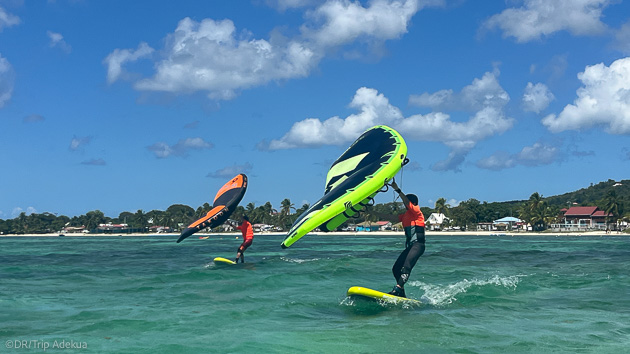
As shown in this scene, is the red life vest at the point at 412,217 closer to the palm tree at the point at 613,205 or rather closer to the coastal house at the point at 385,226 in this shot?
the palm tree at the point at 613,205

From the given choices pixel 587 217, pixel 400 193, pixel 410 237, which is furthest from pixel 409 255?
pixel 587 217

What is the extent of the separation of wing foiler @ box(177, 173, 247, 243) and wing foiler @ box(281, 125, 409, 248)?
8249 mm

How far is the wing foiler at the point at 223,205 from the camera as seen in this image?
19234 mm

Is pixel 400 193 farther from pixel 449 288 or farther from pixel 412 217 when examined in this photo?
pixel 449 288

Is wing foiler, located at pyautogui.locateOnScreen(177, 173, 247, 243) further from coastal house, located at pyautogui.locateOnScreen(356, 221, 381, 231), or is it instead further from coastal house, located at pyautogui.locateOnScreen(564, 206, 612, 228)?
coastal house, located at pyautogui.locateOnScreen(356, 221, 381, 231)

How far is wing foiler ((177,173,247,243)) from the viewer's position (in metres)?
19.2

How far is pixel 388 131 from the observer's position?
11.4 metres

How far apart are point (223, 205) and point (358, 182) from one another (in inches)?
452

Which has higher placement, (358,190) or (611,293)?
(358,190)

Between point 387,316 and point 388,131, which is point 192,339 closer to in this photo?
point 387,316

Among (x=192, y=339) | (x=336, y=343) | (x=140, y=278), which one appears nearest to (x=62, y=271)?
(x=140, y=278)

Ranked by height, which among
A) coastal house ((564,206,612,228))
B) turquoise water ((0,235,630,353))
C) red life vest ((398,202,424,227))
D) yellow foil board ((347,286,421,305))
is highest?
coastal house ((564,206,612,228))

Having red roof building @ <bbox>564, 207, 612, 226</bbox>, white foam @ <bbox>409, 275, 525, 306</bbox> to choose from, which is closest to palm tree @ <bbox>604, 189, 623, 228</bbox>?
red roof building @ <bbox>564, 207, 612, 226</bbox>

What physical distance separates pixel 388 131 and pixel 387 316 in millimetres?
3466
